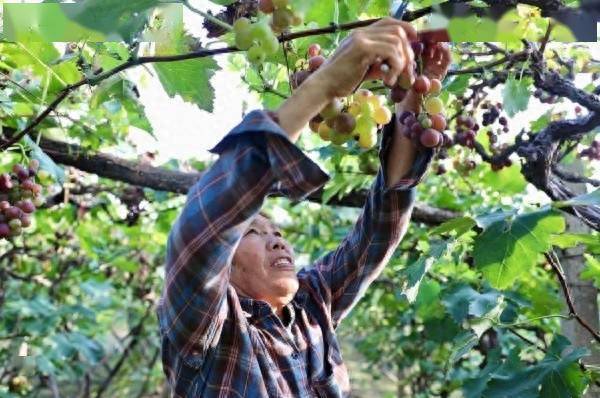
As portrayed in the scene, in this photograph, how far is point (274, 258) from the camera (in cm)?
179

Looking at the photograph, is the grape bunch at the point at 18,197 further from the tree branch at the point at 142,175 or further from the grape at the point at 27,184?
the tree branch at the point at 142,175

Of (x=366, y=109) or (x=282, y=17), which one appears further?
(x=366, y=109)

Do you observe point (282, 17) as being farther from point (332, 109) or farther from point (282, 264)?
point (282, 264)

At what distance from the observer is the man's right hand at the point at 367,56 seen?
3.05ft

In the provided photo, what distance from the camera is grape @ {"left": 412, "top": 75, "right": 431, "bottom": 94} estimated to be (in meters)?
1.06

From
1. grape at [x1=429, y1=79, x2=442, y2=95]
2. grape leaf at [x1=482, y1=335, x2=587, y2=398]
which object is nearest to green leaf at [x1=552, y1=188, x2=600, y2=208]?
grape at [x1=429, y1=79, x2=442, y2=95]

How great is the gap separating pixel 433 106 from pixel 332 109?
0.63 ft

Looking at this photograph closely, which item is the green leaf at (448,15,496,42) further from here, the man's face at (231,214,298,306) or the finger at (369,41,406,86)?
the man's face at (231,214,298,306)

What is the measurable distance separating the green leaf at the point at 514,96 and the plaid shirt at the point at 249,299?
1.13ft

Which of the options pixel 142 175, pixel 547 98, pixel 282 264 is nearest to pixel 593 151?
pixel 547 98

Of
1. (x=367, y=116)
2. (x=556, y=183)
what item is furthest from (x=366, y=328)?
(x=367, y=116)

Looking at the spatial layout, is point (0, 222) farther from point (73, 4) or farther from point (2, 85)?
point (73, 4)

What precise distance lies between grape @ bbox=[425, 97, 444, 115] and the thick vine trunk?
149cm

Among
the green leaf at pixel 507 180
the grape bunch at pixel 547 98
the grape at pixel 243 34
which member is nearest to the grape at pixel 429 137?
the grape at pixel 243 34
